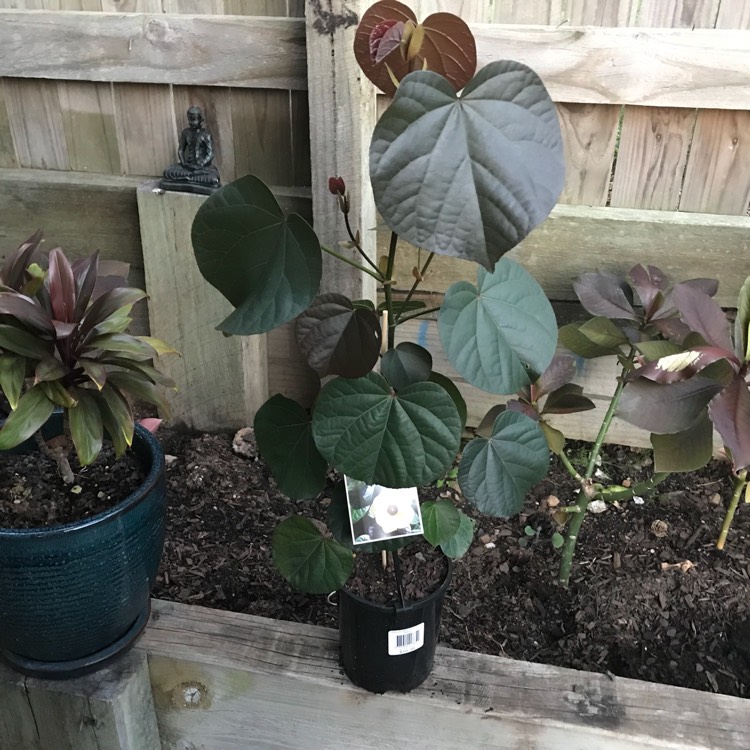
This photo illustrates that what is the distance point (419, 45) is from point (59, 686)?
1152mm

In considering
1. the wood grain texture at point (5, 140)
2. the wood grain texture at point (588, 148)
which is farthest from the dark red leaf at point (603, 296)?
the wood grain texture at point (5, 140)

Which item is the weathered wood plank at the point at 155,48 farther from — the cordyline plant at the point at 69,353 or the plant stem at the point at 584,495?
the plant stem at the point at 584,495

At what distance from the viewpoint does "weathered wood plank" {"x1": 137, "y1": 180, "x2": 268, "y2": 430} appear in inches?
63.5

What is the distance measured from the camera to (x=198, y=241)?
0.89 m

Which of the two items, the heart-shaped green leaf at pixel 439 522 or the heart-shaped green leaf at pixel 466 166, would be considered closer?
the heart-shaped green leaf at pixel 466 166

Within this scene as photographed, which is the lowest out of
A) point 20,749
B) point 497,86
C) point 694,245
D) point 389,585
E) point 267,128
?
point 20,749

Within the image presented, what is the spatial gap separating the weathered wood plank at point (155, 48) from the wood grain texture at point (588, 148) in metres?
0.56

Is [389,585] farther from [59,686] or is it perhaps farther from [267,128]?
[267,128]

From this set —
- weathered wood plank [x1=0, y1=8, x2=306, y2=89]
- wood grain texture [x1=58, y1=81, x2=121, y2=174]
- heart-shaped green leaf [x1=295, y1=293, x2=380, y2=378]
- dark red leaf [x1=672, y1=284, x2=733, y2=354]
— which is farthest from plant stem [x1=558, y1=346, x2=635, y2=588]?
wood grain texture [x1=58, y1=81, x2=121, y2=174]

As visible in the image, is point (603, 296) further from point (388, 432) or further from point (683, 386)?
point (388, 432)

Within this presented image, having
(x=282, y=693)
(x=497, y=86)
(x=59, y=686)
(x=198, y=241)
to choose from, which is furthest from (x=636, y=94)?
(x=59, y=686)

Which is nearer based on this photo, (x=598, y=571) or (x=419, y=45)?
(x=419, y=45)

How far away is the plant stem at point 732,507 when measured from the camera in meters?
1.36

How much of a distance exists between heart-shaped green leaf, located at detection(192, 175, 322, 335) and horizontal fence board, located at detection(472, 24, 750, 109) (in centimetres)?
70
